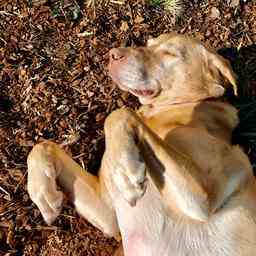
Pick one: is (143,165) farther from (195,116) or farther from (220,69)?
(220,69)

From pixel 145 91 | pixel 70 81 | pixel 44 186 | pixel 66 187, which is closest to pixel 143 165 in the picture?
pixel 44 186

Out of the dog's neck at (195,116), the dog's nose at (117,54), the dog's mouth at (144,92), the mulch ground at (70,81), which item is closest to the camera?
the dog's neck at (195,116)

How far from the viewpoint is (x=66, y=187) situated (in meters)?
4.00

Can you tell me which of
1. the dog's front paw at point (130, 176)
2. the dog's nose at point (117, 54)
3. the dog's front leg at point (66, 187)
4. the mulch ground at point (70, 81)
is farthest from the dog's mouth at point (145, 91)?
the dog's front paw at point (130, 176)

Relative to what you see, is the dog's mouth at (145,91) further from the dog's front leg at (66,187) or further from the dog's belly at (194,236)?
the dog's belly at (194,236)

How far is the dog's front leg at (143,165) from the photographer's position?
328cm

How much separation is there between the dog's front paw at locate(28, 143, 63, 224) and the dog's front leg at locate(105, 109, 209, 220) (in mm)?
527

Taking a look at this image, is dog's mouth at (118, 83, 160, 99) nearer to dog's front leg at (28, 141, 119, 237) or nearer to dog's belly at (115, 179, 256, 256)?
dog's front leg at (28, 141, 119, 237)

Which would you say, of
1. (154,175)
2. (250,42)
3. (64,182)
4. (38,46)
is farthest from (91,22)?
(154,175)

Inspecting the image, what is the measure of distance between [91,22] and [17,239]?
172 cm

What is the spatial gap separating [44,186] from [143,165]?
0.74 m

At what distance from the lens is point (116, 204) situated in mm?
3891

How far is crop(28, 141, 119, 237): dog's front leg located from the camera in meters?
3.81

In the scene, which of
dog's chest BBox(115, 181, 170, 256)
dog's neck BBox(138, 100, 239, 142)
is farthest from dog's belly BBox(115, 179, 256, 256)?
dog's neck BBox(138, 100, 239, 142)
